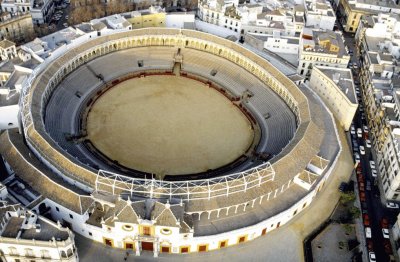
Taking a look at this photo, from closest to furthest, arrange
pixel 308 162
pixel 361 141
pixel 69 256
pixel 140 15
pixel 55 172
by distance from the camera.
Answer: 1. pixel 69 256
2. pixel 55 172
3. pixel 308 162
4. pixel 361 141
5. pixel 140 15

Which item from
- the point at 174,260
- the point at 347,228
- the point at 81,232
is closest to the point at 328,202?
A: the point at 347,228

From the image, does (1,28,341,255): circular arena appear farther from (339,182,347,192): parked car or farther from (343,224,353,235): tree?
(343,224,353,235): tree

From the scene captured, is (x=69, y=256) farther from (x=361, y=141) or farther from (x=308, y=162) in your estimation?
(x=361, y=141)

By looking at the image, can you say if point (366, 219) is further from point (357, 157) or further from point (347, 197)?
point (357, 157)

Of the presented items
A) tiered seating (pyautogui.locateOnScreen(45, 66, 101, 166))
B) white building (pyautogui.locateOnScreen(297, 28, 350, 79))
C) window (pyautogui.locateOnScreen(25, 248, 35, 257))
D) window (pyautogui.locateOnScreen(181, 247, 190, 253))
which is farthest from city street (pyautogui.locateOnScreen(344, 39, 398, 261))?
tiered seating (pyautogui.locateOnScreen(45, 66, 101, 166))

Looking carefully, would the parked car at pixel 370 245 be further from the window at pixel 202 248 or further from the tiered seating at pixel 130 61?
the tiered seating at pixel 130 61

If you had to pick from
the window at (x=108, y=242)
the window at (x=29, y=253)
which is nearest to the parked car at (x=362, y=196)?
the window at (x=108, y=242)
